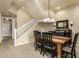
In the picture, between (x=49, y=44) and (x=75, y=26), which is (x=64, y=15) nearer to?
(x=75, y=26)

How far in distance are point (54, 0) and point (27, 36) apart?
2.78 metres

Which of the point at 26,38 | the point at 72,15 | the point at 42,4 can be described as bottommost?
the point at 26,38

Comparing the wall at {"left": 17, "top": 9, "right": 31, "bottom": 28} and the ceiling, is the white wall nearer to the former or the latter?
the wall at {"left": 17, "top": 9, "right": 31, "bottom": 28}

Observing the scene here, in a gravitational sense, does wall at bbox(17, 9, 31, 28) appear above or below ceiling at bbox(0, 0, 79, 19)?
below

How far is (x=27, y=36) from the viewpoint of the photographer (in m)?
6.04

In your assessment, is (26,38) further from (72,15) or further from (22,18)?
(72,15)

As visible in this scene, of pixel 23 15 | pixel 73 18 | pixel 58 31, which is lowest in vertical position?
pixel 58 31

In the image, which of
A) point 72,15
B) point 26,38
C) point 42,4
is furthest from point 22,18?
point 72,15

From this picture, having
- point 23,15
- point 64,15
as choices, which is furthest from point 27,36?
point 64,15

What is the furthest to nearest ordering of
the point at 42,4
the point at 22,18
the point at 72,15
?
the point at 22,18 → the point at 42,4 → the point at 72,15

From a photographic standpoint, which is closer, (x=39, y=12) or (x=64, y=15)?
(x=64, y=15)

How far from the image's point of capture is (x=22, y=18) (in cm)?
668

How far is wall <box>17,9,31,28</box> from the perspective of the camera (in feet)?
20.7

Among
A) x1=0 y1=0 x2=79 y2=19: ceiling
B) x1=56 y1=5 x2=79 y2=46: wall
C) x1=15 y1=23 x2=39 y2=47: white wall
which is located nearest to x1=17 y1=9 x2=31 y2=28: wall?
x1=15 y1=23 x2=39 y2=47: white wall
